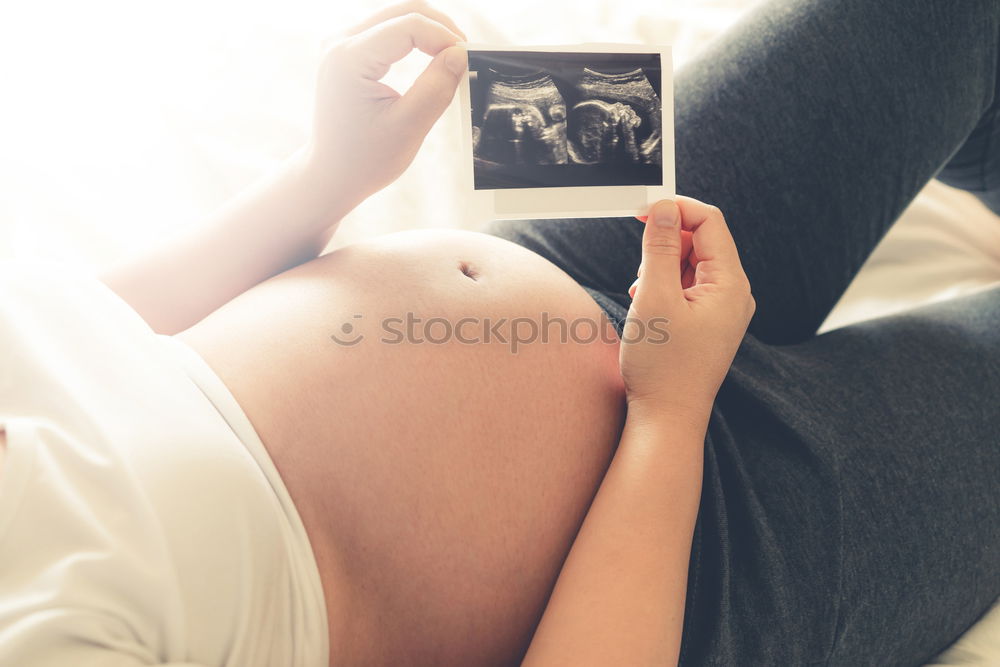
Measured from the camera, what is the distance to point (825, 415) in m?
0.78

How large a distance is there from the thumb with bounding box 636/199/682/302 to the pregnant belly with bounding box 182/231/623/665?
96 mm

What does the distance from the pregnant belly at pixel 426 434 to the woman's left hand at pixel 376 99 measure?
0.11 meters

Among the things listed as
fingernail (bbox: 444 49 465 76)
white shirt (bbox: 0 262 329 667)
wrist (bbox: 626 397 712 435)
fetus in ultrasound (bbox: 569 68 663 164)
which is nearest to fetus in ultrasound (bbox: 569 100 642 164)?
fetus in ultrasound (bbox: 569 68 663 164)

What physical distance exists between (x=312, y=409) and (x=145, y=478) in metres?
0.15

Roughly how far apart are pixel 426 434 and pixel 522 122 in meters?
0.32

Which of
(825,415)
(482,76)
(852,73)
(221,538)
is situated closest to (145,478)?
(221,538)

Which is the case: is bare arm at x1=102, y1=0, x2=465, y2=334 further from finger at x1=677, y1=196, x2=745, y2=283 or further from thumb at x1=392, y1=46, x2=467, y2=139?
finger at x1=677, y1=196, x2=745, y2=283

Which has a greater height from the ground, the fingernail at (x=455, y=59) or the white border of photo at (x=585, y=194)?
the fingernail at (x=455, y=59)

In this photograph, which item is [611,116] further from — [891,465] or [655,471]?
[891,465]

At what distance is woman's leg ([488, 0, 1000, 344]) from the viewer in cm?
85

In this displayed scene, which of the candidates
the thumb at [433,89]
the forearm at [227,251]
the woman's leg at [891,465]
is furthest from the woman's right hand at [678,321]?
the forearm at [227,251]

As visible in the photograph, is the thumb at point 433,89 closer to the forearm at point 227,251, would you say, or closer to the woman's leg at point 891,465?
the forearm at point 227,251

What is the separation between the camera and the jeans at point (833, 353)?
0.71 meters

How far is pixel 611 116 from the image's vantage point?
74 cm
